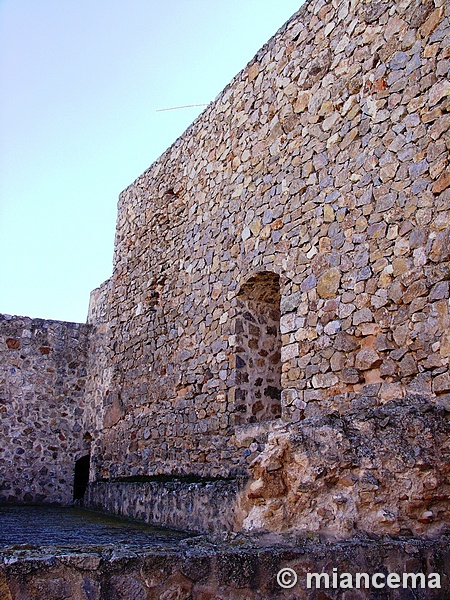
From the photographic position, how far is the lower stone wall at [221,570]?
7.11 ft

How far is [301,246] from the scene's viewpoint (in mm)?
5090

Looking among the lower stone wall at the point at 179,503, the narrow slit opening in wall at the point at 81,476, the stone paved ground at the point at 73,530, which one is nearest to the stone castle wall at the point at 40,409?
the narrow slit opening in wall at the point at 81,476

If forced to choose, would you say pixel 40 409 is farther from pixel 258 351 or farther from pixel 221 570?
pixel 221 570

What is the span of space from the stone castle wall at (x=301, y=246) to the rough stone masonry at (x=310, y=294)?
16mm

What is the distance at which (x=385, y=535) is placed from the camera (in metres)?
3.00

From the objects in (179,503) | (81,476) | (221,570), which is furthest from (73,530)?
(81,476)

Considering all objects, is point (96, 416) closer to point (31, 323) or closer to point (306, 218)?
point (31, 323)

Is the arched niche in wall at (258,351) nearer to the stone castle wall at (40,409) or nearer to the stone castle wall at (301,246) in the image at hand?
the stone castle wall at (301,246)

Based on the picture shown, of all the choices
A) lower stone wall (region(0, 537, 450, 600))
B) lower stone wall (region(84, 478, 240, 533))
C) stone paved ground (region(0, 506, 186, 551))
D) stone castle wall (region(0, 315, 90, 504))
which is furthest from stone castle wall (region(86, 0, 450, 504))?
stone castle wall (region(0, 315, 90, 504))

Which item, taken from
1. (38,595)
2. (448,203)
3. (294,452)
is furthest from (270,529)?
(448,203)

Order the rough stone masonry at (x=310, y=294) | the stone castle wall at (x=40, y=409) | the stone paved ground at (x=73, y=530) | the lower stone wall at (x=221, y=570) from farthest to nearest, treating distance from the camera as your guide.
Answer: the stone castle wall at (x=40, y=409), the stone paved ground at (x=73, y=530), the rough stone masonry at (x=310, y=294), the lower stone wall at (x=221, y=570)

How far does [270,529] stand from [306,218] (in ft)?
9.11

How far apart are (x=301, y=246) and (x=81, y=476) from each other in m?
6.34

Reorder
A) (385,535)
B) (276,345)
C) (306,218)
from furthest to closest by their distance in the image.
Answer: (276,345) → (306,218) → (385,535)
